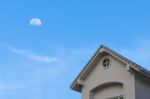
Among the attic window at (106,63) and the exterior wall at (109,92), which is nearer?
the exterior wall at (109,92)

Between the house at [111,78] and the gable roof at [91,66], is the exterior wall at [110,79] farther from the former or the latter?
the gable roof at [91,66]

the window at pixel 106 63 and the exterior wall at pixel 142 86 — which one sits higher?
the window at pixel 106 63

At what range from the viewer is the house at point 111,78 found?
22641mm

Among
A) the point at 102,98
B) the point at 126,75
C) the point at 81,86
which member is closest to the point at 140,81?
the point at 126,75

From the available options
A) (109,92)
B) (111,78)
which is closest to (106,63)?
(111,78)

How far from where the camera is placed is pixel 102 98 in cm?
2466

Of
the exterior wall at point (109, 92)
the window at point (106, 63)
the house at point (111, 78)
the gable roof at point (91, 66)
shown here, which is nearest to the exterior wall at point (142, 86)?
the house at point (111, 78)

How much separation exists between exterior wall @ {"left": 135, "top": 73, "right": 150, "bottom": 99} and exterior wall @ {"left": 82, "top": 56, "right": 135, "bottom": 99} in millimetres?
287

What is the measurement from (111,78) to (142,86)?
1.99 meters

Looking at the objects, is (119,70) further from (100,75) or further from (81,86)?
(81,86)

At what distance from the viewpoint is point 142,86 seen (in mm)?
22953

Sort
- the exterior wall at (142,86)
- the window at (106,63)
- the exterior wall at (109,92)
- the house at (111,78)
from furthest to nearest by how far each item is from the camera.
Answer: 1. the window at (106,63)
2. the exterior wall at (109,92)
3. the house at (111,78)
4. the exterior wall at (142,86)

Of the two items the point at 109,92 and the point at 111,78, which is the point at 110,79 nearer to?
the point at 111,78

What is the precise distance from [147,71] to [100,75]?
3566mm
